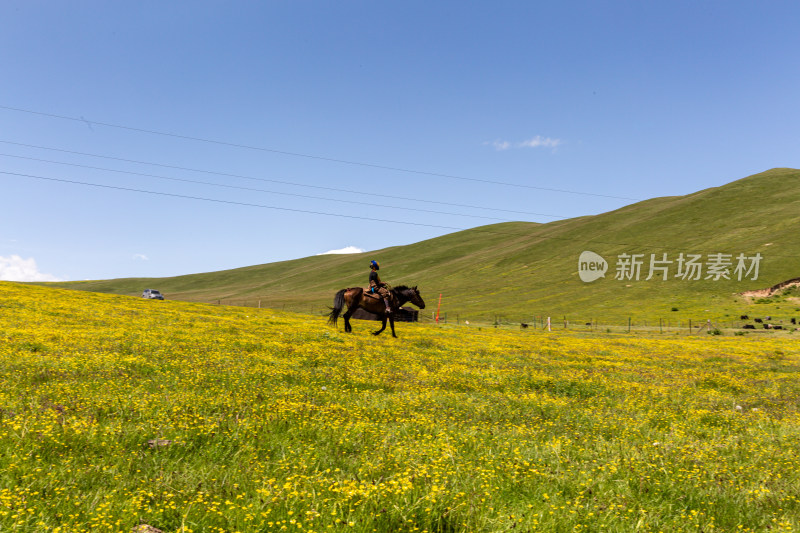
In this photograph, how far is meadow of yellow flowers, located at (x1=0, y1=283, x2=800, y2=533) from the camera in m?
4.76

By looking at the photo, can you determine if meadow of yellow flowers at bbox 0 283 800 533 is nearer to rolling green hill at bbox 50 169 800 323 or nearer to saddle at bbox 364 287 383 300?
saddle at bbox 364 287 383 300

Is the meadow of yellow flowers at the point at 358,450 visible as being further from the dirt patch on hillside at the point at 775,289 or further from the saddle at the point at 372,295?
the dirt patch on hillside at the point at 775,289

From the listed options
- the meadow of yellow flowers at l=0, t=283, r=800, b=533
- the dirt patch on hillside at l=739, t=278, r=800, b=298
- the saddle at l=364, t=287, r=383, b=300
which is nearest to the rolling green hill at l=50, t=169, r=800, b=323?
the dirt patch on hillside at l=739, t=278, r=800, b=298

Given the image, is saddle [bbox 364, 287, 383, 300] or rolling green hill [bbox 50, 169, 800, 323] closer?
saddle [bbox 364, 287, 383, 300]

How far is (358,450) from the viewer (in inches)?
272

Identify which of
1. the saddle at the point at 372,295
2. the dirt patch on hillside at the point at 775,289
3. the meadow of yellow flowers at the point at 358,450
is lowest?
the meadow of yellow flowers at the point at 358,450

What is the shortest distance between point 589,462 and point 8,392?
10.4m

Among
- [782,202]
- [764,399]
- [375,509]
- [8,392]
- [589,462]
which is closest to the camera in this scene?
[375,509]

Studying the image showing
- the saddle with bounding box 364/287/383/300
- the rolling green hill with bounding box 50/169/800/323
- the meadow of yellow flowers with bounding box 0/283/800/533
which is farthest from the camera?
the rolling green hill with bounding box 50/169/800/323

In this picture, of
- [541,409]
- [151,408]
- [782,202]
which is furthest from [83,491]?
[782,202]

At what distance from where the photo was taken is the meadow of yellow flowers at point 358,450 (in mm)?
4758

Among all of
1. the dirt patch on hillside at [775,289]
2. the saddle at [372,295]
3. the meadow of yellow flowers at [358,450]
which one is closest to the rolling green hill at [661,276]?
the dirt patch on hillside at [775,289]

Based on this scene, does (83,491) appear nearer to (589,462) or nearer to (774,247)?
(589,462)

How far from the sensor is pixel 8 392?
848 cm
